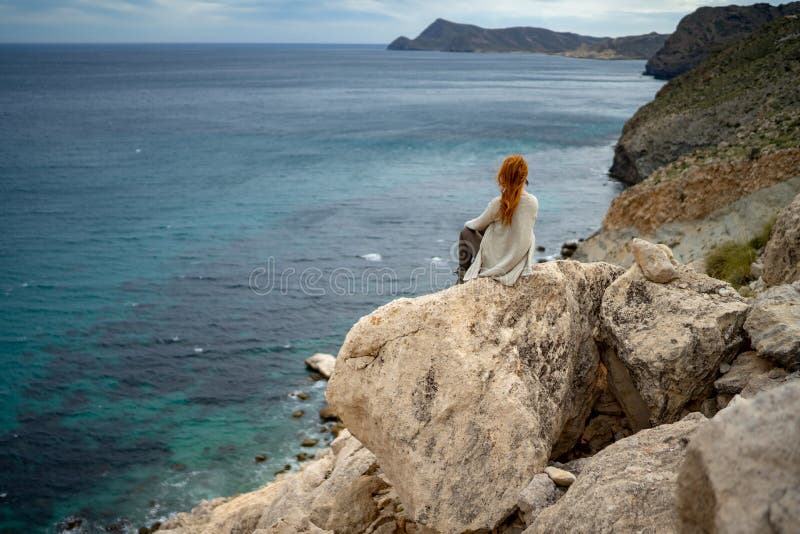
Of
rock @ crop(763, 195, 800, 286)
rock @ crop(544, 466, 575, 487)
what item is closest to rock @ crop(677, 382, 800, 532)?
rock @ crop(544, 466, 575, 487)

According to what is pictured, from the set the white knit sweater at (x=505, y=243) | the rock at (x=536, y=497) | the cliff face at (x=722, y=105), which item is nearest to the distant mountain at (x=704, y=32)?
the cliff face at (x=722, y=105)

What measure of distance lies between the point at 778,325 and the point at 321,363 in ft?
72.8

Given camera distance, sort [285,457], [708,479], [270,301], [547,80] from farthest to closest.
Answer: [547,80] → [270,301] → [285,457] → [708,479]

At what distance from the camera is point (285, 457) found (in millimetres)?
22500

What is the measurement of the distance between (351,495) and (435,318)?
9.75 ft

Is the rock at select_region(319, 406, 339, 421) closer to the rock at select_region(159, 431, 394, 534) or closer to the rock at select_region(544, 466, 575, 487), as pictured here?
the rock at select_region(159, 431, 394, 534)

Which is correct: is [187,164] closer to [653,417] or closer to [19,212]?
[19,212]

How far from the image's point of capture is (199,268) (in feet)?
130

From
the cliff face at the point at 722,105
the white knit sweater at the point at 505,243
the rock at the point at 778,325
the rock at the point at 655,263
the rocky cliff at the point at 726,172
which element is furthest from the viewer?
the cliff face at the point at 722,105

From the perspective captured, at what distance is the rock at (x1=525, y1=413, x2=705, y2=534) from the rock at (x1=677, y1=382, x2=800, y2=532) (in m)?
1.36

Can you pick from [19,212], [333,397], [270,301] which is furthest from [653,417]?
[19,212]

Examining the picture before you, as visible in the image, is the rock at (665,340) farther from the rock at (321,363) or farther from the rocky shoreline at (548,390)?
the rock at (321,363)

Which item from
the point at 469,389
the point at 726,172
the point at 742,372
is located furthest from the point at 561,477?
the point at 726,172

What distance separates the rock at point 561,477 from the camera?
726cm
